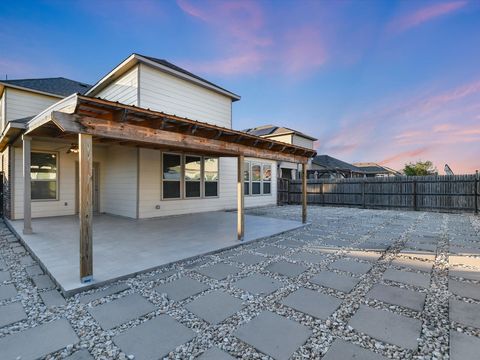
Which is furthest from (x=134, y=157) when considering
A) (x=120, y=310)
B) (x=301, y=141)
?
(x=301, y=141)

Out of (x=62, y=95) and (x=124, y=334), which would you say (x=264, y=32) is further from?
(x=124, y=334)

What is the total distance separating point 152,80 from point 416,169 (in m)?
26.8

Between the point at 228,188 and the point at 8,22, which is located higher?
the point at 8,22

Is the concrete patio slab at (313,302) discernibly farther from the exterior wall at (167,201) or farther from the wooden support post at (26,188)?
the wooden support post at (26,188)

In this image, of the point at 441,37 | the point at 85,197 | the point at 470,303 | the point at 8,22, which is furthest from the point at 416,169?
the point at 8,22

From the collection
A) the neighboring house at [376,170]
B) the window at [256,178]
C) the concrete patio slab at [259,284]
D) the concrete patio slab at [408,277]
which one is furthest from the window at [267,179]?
the neighboring house at [376,170]

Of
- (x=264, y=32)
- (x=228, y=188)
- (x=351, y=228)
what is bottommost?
(x=351, y=228)

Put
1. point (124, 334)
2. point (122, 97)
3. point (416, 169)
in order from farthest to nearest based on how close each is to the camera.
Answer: point (416, 169) < point (122, 97) < point (124, 334)

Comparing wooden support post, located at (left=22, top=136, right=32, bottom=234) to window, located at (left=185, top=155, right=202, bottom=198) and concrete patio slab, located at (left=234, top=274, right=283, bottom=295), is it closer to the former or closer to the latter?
window, located at (left=185, top=155, right=202, bottom=198)

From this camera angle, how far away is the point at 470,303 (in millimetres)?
2705

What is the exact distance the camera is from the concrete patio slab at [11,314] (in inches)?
92.7

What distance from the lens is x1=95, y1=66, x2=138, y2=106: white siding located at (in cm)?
777

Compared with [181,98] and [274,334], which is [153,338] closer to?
[274,334]

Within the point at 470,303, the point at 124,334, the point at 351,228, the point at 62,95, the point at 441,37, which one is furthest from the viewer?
the point at 62,95
